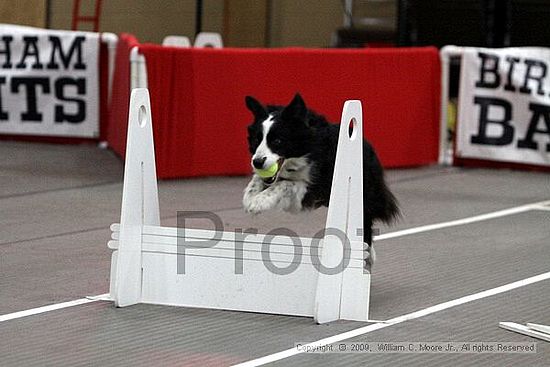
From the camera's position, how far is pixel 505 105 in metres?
11.2

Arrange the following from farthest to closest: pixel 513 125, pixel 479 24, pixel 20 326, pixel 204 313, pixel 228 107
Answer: pixel 479 24
pixel 513 125
pixel 228 107
pixel 204 313
pixel 20 326

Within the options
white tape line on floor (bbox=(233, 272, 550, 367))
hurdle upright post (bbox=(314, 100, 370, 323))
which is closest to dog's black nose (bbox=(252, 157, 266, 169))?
hurdle upright post (bbox=(314, 100, 370, 323))

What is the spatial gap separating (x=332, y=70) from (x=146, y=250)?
17.7ft

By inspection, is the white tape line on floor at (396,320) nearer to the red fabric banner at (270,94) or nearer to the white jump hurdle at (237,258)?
the white jump hurdle at (237,258)

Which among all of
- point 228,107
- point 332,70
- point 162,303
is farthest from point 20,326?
point 332,70

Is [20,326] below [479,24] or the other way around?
below

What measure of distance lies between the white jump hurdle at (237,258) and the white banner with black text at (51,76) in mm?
6574

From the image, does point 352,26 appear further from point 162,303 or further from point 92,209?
point 162,303

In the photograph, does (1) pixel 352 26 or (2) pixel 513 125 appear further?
(1) pixel 352 26

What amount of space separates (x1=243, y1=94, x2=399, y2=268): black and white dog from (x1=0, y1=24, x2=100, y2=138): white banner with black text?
6.58 metres

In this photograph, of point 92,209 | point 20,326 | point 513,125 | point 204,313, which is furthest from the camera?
point 513,125

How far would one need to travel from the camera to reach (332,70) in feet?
35.3

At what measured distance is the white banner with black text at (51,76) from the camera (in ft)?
39.7

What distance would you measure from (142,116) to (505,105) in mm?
6271
